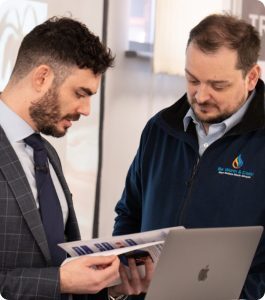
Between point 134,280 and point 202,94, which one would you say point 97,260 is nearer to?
point 134,280

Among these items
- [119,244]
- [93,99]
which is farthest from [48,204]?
[93,99]

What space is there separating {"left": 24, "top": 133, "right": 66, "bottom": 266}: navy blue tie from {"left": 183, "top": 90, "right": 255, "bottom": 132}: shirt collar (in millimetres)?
598

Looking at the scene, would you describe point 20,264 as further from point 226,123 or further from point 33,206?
point 226,123

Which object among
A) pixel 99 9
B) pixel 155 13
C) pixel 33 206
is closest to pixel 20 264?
pixel 33 206

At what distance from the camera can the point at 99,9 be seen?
3479 millimetres

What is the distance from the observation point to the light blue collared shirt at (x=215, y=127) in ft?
6.66

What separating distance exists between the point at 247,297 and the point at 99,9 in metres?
2.11

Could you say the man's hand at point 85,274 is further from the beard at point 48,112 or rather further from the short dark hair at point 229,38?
the short dark hair at point 229,38

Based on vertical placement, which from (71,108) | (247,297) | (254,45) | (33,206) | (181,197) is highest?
(254,45)

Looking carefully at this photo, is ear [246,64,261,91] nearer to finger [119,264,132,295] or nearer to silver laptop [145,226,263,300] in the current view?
silver laptop [145,226,263,300]

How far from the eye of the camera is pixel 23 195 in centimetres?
156

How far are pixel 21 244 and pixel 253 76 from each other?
3.23 feet

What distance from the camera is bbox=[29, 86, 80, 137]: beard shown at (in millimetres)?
1714

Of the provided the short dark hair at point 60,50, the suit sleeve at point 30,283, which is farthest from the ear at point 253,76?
the suit sleeve at point 30,283
